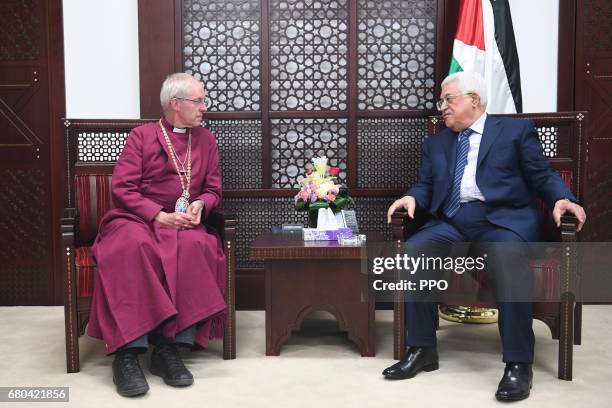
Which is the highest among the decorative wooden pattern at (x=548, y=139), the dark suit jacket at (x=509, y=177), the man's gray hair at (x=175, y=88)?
the man's gray hair at (x=175, y=88)

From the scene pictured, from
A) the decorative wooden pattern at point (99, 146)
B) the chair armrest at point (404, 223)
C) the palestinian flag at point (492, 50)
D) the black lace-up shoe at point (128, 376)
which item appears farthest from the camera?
the palestinian flag at point (492, 50)

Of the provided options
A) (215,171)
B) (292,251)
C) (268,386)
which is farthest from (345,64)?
(268,386)

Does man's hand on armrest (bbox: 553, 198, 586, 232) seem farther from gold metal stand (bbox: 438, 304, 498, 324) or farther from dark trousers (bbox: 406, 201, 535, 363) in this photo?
gold metal stand (bbox: 438, 304, 498, 324)

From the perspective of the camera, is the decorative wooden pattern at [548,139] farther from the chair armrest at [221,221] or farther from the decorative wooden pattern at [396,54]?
the chair armrest at [221,221]

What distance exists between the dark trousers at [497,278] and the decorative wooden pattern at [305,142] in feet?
3.57

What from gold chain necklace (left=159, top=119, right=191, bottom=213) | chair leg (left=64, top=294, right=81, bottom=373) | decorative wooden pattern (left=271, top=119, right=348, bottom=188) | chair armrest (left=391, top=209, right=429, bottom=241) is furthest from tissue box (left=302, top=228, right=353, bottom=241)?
chair leg (left=64, top=294, right=81, bottom=373)

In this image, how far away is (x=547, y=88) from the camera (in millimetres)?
4141

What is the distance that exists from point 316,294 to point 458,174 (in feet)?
2.95

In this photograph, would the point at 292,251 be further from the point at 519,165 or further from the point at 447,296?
the point at 519,165

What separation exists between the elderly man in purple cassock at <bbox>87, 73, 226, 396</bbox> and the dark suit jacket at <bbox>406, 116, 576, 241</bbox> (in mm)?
1071

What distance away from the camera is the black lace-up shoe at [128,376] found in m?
2.78

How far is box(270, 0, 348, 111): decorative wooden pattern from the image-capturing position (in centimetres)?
413

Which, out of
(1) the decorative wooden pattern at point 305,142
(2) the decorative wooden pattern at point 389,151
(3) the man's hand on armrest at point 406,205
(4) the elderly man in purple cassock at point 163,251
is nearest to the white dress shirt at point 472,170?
(3) the man's hand on armrest at point 406,205

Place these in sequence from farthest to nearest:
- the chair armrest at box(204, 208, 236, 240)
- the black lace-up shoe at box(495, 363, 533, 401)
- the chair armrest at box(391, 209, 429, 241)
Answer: the chair armrest at box(204, 208, 236, 240) → the chair armrest at box(391, 209, 429, 241) → the black lace-up shoe at box(495, 363, 533, 401)
